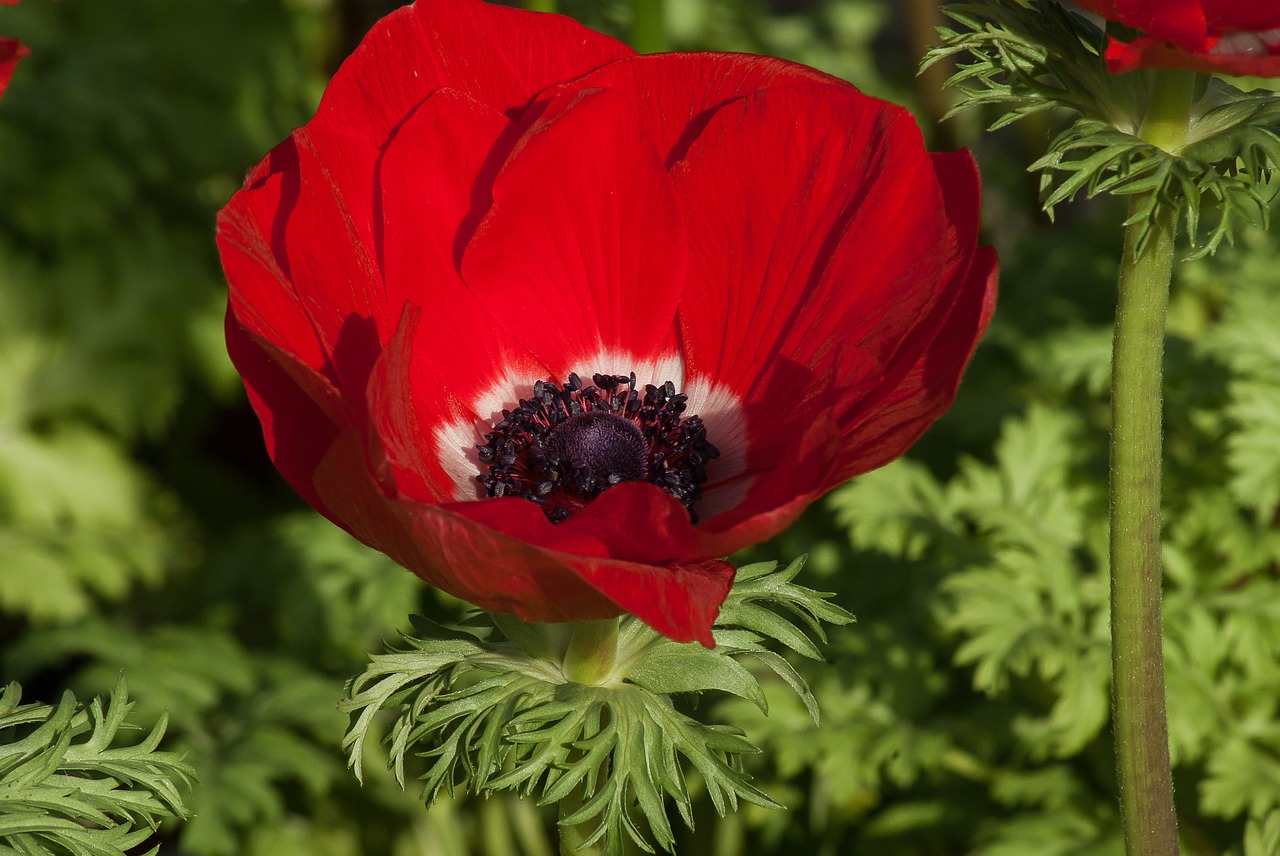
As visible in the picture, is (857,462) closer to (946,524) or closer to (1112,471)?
(1112,471)

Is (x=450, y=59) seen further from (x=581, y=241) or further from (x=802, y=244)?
(x=802, y=244)

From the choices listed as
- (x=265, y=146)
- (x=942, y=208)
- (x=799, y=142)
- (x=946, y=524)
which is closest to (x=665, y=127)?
(x=799, y=142)

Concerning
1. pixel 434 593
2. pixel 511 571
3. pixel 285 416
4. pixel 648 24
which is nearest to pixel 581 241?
pixel 285 416

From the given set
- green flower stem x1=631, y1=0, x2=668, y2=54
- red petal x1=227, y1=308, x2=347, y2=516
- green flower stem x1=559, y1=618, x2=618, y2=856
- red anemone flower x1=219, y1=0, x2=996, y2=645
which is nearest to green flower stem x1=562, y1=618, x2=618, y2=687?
green flower stem x1=559, y1=618, x2=618, y2=856

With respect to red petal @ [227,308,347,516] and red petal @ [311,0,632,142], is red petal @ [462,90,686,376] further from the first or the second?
red petal @ [227,308,347,516]

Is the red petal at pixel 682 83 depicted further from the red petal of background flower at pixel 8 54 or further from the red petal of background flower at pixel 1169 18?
the red petal of background flower at pixel 8 54

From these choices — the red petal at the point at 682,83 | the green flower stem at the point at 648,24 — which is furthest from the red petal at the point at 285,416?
the green flower stem at the point at 648,24
